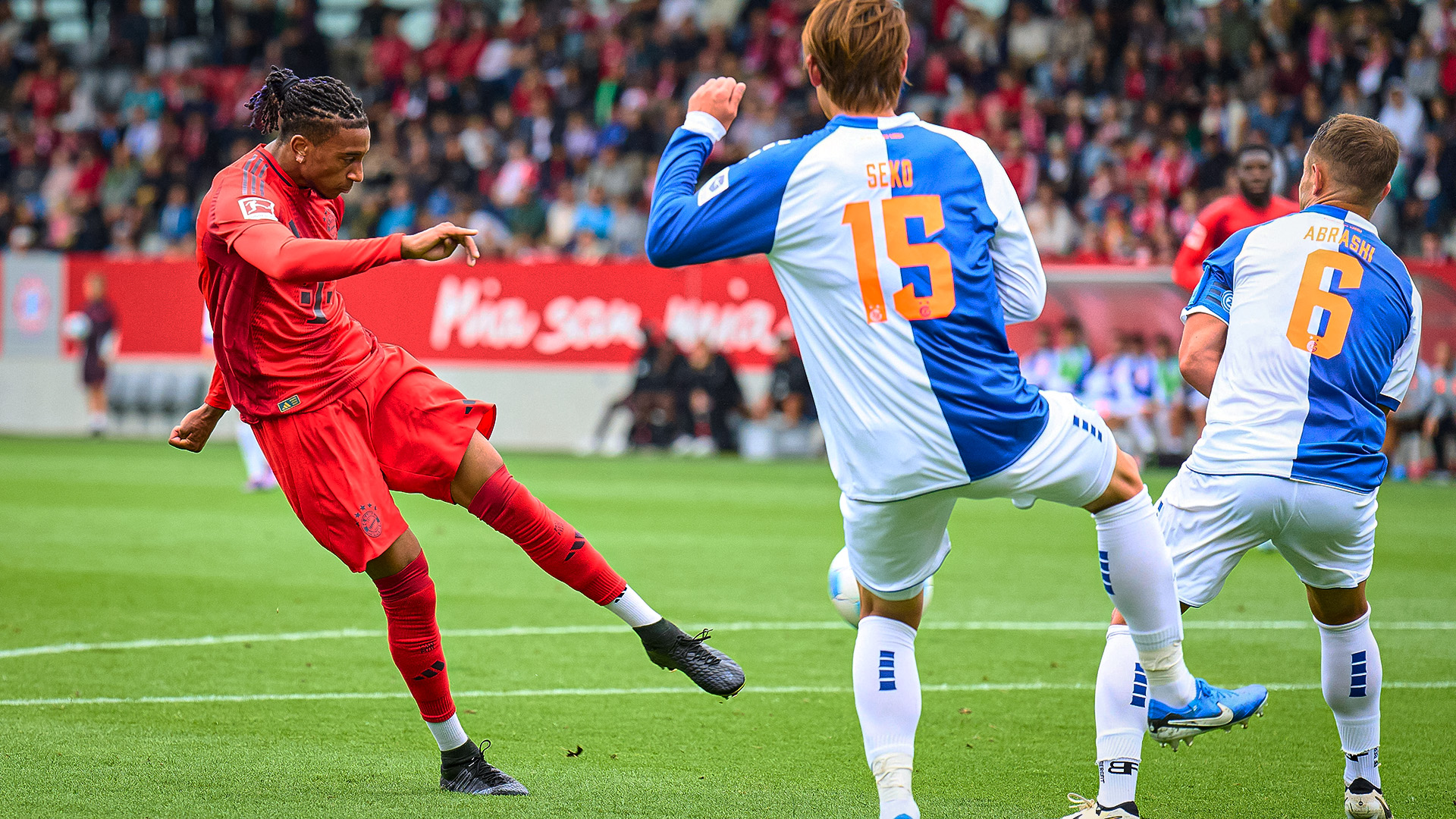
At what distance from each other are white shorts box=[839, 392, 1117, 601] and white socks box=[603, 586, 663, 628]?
1150 millimetres

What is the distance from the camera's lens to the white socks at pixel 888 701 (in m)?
3.62

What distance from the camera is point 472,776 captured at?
4.49 m

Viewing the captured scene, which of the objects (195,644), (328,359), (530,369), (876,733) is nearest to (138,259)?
(530,369)

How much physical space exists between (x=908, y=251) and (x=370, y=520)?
192 cm

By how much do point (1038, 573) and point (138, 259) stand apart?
54.7 ft

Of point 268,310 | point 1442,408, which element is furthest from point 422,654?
point 1442,408

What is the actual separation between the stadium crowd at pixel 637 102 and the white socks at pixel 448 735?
14278mm

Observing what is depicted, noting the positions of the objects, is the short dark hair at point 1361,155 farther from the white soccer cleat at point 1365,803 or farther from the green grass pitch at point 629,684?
the green grass pitch at point 629,684

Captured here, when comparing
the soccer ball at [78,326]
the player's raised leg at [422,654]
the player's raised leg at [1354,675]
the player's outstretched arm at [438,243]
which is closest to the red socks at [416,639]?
the player's raised leg at [422,654]

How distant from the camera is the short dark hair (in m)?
4.19

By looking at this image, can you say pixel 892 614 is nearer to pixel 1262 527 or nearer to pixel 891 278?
pixel 891 278

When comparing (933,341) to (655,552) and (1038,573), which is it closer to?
(1038,573)

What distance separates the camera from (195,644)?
6.87 meters

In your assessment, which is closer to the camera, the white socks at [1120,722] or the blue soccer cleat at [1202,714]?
the white socks at [1120,722]
